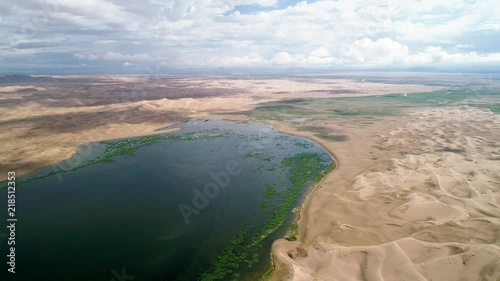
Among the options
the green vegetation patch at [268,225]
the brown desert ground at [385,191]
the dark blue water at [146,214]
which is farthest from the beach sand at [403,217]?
the dark blue water at [146,214]

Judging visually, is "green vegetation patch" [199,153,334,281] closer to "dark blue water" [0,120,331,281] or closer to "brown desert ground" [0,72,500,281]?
"dark blue water" [0,120,331,281]

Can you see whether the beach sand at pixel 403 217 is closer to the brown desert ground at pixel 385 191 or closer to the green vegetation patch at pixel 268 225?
the brown desert ground at pixel 385 191

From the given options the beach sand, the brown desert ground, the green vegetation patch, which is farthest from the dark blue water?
the brown desert ground

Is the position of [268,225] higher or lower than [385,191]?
lower

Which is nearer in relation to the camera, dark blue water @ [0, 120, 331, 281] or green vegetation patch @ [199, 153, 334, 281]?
green vegetation patch @ [199, 153, 334, 281]

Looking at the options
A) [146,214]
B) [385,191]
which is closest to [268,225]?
[146,214]

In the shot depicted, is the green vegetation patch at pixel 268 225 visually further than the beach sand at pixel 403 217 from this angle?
Yes

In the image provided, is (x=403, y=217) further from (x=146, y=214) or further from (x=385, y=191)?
(x=146, y=214)

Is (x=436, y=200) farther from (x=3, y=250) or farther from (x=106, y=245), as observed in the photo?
(x=3, y=250)
